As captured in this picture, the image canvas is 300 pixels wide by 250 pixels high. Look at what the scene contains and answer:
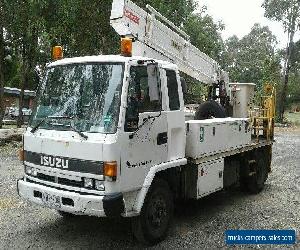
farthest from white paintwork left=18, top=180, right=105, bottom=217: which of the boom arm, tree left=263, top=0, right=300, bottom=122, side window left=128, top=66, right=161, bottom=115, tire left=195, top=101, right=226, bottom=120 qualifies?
tree left=263, top=0, right=300, bottom=122

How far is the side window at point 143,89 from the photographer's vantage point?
17.5 ft

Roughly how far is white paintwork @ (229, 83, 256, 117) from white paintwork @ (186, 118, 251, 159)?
3.68 feet

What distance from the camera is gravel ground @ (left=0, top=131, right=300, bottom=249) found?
602 centimetres

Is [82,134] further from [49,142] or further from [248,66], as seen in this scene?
[248,66]

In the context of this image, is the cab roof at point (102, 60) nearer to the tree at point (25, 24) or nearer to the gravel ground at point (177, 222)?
the gravel ground at point (177, 222)

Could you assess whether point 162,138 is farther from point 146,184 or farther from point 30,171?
point 30,171

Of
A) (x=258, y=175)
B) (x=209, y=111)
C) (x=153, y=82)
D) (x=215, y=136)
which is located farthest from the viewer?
(x=258, y=175)

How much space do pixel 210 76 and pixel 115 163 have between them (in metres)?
4.61

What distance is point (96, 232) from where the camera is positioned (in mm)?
6402

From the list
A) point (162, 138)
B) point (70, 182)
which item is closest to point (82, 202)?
point (70, 182)

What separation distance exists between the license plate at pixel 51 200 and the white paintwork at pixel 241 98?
556cm

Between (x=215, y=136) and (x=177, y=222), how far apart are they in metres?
1.63

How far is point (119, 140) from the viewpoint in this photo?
514 cm

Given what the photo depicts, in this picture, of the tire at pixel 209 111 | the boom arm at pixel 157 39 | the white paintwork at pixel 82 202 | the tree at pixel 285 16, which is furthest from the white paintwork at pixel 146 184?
the tree at pixel 285 16
